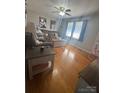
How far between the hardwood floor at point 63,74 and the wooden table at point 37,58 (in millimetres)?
22

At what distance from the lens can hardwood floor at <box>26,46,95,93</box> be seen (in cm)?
66

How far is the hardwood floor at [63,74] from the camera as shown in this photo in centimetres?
66

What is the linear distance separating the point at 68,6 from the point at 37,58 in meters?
0.30

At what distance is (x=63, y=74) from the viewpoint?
70 centimetres

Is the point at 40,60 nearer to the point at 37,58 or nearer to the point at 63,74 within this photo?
the point at 37,58

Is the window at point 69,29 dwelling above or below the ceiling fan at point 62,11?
below

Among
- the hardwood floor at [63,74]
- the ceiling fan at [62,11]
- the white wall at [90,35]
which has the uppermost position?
the ceiling fan at [62,11]

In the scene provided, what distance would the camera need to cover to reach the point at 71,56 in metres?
0.72

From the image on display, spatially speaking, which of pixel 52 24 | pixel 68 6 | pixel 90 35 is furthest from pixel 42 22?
pixel 90 35

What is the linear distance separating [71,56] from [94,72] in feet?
0.52

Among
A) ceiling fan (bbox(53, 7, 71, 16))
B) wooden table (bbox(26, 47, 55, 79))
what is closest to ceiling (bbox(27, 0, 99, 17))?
ceiling fan (bbox(53, 7, 71, 16))

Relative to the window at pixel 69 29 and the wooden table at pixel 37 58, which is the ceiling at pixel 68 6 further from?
the wooden table at pixel 37 58

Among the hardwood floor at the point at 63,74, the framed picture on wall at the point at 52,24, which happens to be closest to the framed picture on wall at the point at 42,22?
the framed picture on wall at the point at 52,24
